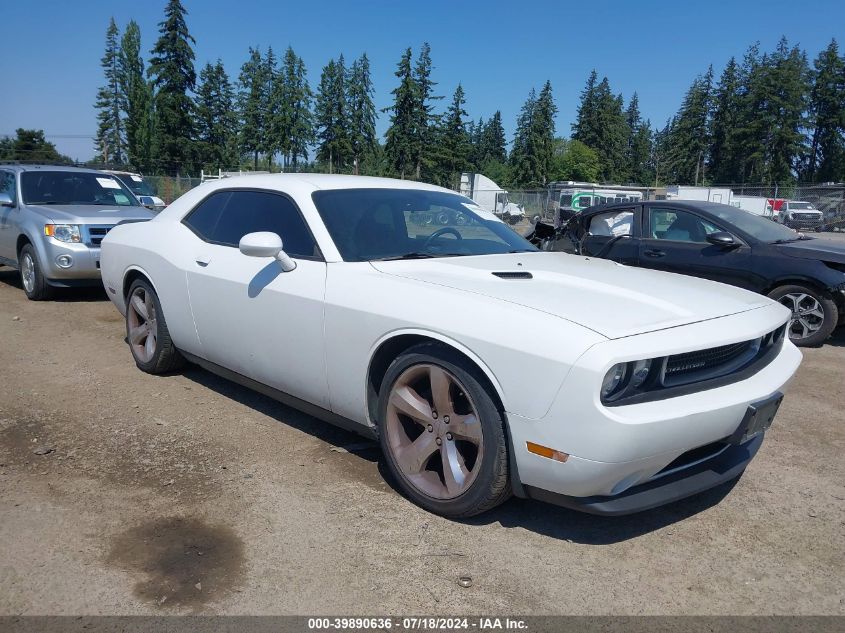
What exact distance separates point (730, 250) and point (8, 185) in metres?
8.84

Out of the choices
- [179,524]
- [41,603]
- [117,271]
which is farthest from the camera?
[117,271]

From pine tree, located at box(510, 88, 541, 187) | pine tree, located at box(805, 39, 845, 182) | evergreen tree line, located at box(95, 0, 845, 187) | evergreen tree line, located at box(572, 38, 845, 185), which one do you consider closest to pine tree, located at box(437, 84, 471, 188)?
evergreen tree line, located at box(95, 0, 845, 187)

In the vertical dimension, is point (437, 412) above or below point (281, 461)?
above

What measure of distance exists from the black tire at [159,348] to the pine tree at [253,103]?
6979 centimetres

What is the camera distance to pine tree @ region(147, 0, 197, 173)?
5447 centimetres

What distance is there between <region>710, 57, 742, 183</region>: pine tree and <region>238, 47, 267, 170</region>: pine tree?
2288 inches

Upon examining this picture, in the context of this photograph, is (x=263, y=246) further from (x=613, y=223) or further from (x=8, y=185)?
(x=8, y=185)

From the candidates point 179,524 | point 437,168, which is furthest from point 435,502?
point 437,168

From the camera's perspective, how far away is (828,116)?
8475 cm

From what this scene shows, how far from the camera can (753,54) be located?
3469 inches

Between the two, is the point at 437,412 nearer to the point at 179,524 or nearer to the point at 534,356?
the point at 534,356

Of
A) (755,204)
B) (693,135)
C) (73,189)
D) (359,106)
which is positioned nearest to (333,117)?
(359,106)

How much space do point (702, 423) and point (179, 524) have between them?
2244 millimetres

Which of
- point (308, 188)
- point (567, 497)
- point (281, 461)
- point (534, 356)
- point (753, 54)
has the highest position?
point (753, 54)
